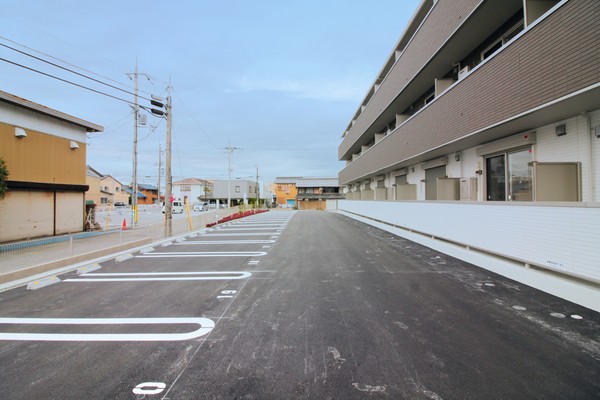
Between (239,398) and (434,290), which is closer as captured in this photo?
(239,398)

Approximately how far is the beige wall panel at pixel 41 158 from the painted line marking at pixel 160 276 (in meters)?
7.91

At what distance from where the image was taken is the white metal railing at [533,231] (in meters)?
4.03

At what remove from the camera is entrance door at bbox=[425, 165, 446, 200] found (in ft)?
41.0

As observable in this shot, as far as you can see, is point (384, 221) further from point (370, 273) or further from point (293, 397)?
point (293, 397)

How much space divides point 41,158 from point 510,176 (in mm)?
17042

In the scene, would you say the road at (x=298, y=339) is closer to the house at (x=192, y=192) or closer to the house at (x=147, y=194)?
the house at (x=192, y=192)

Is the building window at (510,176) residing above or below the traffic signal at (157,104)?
below

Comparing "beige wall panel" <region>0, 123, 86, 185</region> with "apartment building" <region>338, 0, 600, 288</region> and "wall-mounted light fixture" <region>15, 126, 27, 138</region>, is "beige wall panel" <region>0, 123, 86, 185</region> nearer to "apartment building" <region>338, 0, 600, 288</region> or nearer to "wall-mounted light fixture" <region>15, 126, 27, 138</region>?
"wall-mounted light fixture" <region>15, 126, 27, 138</region>

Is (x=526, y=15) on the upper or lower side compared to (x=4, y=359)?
upper

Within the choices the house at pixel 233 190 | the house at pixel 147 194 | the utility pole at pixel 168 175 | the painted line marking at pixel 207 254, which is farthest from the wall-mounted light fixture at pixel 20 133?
the house at pixel 147 194

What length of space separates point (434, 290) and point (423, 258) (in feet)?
9.33

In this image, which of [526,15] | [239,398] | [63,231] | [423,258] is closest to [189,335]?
[239,398]

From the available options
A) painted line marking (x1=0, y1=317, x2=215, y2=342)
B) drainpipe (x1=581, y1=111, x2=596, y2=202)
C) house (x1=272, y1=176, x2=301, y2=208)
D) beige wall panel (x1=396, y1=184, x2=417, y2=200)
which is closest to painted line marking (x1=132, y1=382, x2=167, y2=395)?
painted line marking (x1=0, y1=317, x2=215, y2=342)

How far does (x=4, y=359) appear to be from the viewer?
10.1 ft
